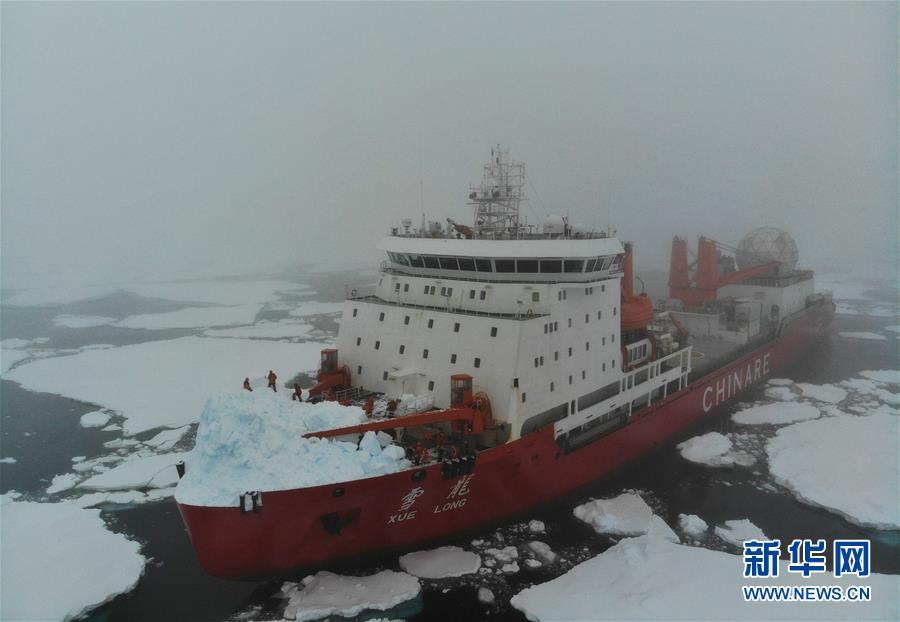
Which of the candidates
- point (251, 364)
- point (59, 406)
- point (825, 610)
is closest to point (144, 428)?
point (59, 406)

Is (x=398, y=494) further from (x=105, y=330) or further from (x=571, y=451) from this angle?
(x=105, y=330)

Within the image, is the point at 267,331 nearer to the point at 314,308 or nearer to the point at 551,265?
the point at 314,308

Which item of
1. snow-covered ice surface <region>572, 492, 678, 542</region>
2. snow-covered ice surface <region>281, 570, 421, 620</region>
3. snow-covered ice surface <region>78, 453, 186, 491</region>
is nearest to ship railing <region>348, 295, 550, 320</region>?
snow-covered ice surface <region>572, 492, 678, 542</region>

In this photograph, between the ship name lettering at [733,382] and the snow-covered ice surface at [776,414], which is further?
the ship name lettering at [733,382]

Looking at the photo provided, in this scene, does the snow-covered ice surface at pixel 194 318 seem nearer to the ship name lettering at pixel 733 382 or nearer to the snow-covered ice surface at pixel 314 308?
the snow-covered ice surface at pixel 314 308

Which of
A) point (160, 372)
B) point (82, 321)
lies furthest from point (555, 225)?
point (82, 321)

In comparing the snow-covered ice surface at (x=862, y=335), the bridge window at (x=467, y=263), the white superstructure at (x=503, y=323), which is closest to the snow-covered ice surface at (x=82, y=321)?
the white superstructure at (x=503, y=323)

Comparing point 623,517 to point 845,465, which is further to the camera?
point 845,465
